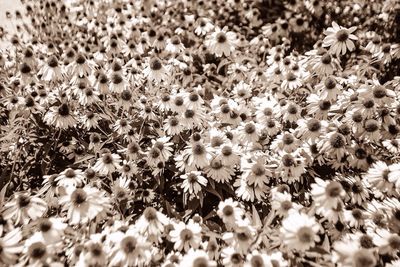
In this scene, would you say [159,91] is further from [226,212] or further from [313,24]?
[313,24]

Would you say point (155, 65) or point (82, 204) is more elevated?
point (155, 65)

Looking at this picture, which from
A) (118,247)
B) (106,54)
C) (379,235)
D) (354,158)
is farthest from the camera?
(106,54)

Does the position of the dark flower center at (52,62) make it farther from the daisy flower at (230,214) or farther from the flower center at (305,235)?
the flower center at (305,235)

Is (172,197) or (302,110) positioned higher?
(302,110)

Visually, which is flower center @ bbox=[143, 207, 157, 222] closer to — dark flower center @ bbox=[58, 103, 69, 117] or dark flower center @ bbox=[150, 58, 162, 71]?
dark flower center @ bbox=[58, 103, 69, 117]

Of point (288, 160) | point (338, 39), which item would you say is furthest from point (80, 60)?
point (338, 39)

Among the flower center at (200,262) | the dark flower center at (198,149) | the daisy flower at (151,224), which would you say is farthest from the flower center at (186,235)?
the dark flower center at (198,149)

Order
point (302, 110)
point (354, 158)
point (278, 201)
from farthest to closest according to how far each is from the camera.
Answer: point (302, 110)
point (354, 158)
point (278, 201)

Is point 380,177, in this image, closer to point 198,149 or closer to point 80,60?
point 198,149

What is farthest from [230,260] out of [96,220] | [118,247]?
[96,220]
